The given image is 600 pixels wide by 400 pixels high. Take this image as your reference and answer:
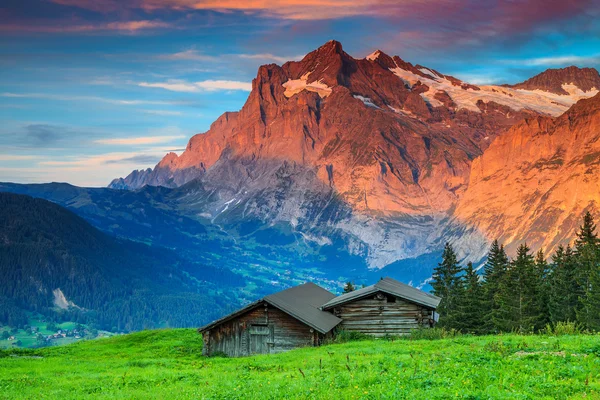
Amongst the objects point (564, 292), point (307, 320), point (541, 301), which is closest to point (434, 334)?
point (307, 320)

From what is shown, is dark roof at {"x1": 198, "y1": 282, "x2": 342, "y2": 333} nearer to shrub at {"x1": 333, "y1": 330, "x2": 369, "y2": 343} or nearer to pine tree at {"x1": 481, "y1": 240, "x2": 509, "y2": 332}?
shrub at {"x1": 333, "y1": 330, "x2": 369, "y2": 343}

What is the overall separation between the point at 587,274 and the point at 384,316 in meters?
42.3

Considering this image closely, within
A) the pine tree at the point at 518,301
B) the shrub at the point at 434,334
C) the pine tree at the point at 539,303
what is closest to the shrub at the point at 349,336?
the shrub at the point at 434,334

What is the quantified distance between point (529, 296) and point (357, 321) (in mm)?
32358

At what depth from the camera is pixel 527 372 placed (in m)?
20.3

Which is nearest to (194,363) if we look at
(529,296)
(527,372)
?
(527,372)

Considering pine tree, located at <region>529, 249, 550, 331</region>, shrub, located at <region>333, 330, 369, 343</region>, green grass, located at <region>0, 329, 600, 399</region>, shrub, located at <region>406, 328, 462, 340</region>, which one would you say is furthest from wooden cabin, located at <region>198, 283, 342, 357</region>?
pine tree, located at <region>529, 249, 550, 331</region>

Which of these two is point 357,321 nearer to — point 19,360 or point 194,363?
point 194,363

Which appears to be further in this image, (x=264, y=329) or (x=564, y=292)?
(x=564, y=292)

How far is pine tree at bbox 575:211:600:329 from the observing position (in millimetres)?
68750

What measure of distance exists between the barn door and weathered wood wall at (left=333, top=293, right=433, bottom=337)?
652 cm

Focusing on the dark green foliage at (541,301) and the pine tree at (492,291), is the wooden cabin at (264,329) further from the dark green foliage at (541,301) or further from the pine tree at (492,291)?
the pine tree at (492,291)

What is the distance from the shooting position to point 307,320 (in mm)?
46094

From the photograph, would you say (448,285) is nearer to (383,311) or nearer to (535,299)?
(535,299)
